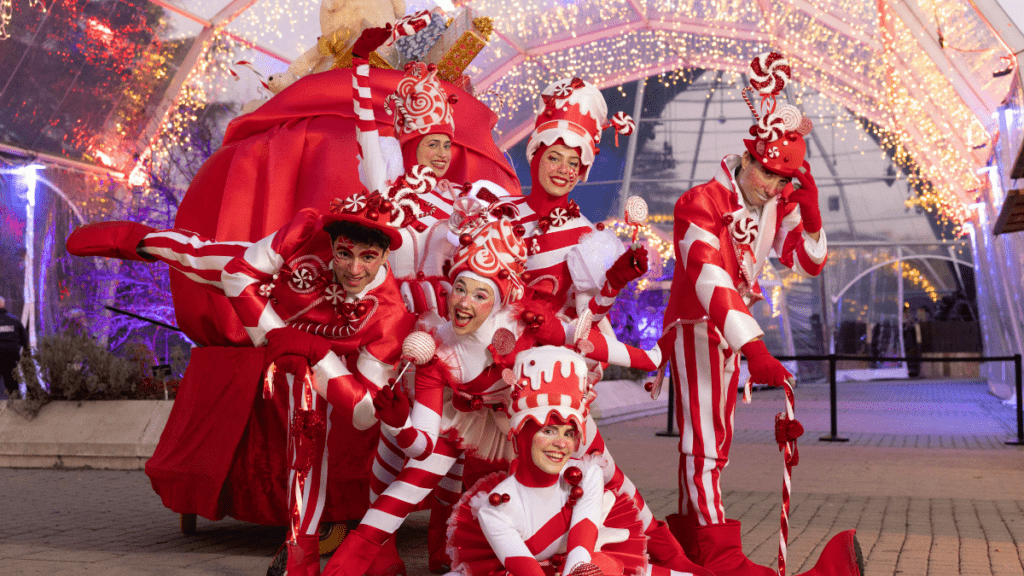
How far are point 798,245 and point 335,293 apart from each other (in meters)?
1.86

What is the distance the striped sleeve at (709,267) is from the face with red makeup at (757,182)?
0.16 metres

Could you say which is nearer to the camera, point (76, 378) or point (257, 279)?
point (257, 279)

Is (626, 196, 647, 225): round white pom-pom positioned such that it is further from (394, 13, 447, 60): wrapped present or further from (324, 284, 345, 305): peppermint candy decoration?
Answer: (394, 13, 447, 60): wrapped present

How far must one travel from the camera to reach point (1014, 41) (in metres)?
6.84

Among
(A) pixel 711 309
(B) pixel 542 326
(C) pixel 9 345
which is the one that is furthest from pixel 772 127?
(C) pixel 9 345

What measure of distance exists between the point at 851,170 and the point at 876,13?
27.3 feet

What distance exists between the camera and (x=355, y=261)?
309cm

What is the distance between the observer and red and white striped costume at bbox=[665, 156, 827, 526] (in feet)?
10.5

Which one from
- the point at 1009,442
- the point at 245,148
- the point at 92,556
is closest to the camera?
the point at 92,556

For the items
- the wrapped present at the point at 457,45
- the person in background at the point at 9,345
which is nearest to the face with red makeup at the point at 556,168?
A: the wrapped present at the point at 457,45

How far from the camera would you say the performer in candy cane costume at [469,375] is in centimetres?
301

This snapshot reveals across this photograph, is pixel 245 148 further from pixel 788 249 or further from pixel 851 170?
pixel 851 170

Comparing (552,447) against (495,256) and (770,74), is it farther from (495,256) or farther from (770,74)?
(770,74)

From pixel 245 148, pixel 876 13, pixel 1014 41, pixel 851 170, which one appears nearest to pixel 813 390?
pixel 851 170
